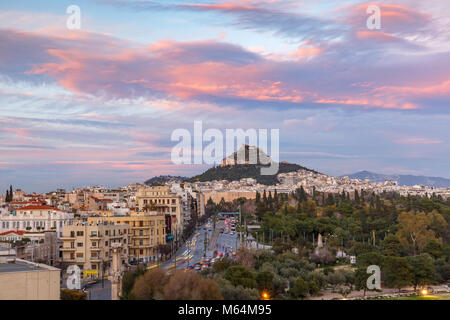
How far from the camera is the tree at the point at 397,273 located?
30031 millimetres

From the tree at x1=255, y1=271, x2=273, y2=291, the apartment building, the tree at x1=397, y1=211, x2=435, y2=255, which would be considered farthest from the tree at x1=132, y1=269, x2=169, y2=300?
the tree at x1=397, y1=211, x2=435, y2=255

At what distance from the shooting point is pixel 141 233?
4272cm

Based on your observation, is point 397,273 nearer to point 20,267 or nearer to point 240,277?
point 240,277

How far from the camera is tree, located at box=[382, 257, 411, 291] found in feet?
98.5

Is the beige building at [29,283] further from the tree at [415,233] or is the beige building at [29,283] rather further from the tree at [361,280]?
the tree at [415,233]

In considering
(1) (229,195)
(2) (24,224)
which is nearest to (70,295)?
(2) (24,224)

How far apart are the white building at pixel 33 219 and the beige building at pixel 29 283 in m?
23.5

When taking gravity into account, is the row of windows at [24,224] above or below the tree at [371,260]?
above

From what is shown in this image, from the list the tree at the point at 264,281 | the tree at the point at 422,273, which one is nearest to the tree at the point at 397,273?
the tree at the point at 422,273

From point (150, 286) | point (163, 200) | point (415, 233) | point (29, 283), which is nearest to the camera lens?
point (29, 283)

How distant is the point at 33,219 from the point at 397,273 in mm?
26149

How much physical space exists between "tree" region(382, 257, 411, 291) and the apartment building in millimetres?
17218

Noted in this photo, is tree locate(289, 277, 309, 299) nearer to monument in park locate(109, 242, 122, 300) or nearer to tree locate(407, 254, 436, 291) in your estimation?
tree locate(407, 254, 436, 291)

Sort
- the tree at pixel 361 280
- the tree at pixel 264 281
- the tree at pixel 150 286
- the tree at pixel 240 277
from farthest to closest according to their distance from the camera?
the tree at pixel 361 280, the tree at pixel 264 281, the tree at pixel 240 277, the tree at pixel 150 286
